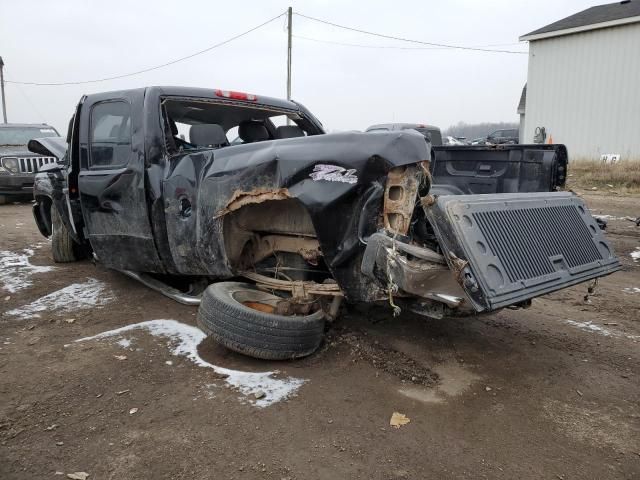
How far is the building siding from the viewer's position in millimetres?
15469

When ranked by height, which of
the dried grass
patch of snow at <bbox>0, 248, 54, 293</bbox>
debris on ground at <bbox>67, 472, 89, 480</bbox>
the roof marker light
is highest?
the roof marker light

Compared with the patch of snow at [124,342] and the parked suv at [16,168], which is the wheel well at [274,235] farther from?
the parked suv at [16,168]

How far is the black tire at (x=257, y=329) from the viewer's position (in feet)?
10.5

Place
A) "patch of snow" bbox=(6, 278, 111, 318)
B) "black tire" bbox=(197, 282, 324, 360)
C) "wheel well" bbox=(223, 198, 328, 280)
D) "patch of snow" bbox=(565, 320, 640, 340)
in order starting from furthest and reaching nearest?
1. "patch of snow" bbox=(6, 278, 111, 318)
2. "patch of snow" bbox=(565, 320, 640, 340)
3. "wheel well" bbox=(223, 198, 328, 280)
4. "black tire" bbox=(197, 282, 324, 360)

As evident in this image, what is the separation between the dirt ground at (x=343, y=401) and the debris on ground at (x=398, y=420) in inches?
1.3

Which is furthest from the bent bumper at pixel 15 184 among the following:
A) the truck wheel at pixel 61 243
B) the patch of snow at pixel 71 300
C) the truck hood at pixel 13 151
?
the patch of snow at pixel 71 300

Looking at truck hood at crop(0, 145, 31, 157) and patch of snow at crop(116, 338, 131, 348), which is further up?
truck hood at crop(0, 145, 31, 157)

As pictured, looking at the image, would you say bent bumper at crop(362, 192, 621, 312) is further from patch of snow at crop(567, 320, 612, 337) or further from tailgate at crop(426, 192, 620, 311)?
patch of snow at crop(567, 320, 612, 337)

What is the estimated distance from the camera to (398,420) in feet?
8.98

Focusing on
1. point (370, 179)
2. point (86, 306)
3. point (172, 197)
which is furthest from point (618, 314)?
point (86, 306)

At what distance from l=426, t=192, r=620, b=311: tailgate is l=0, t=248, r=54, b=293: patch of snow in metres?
4.44

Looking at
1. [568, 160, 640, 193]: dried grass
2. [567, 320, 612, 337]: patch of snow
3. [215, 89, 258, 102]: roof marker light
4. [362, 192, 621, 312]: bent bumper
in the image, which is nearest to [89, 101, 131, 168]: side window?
[215, 89, 258, 102]: roof marker light

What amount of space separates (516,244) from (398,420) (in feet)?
3.84

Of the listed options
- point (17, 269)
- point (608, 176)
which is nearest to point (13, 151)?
point (17, 269)
